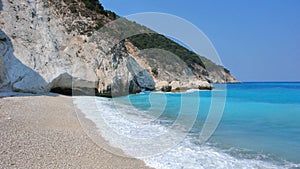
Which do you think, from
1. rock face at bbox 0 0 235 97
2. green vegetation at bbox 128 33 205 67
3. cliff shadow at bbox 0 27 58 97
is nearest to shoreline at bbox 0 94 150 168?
cliff shadow at bbox 0 27 58 97

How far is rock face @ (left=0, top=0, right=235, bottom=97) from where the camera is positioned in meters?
17.2

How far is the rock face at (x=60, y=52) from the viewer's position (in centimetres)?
1716

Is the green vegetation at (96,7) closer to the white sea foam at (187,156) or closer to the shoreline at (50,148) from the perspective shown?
the shoreline at (50,148)

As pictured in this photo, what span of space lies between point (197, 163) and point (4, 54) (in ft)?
49.4

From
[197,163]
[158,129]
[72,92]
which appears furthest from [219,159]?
[72,92]

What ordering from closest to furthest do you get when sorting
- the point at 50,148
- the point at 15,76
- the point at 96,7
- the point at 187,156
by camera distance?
the point at 50,148 < the point at 187,156 < the point at 15,76 < the point at 96,7

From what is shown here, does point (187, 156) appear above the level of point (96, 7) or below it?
below

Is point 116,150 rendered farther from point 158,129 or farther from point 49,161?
point 158,129

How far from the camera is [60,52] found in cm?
2222

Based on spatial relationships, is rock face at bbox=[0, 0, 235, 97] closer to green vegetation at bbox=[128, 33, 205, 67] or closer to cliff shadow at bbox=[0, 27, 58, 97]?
cliff shadow at bbox=[0, 27, 58, 97]

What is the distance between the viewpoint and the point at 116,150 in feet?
21.9

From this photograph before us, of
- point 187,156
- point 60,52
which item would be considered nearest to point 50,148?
point 187,156

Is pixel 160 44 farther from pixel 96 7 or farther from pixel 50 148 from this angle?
pixel 50 148

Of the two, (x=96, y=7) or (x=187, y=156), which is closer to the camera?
(x=187, y=156)
